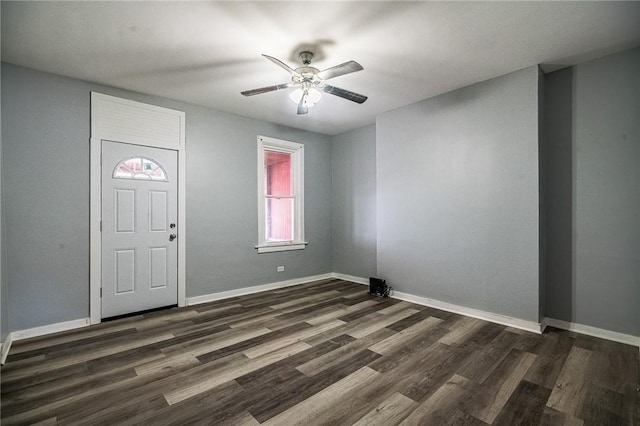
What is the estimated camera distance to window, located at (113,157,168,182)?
11.7 feet

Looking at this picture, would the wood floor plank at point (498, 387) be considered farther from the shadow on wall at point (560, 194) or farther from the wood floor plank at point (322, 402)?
the shadow on wall at point (560, 194)

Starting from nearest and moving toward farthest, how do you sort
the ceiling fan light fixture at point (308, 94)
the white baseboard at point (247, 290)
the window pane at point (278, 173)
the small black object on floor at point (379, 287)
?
the ceiling fan light fixture at point (308, 94), the white baseboard at point (247, 290), the small black object on floor at point (379, 287), the window pane at point (278, 173)

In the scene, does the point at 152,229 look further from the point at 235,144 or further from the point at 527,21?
the point at 527,21

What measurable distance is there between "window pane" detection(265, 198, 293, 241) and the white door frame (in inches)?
57.9

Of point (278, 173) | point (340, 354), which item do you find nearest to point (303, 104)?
point (340, 354)

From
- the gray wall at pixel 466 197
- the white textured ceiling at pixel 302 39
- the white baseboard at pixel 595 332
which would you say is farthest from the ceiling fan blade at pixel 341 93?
the white baseboard at pixel 595 332

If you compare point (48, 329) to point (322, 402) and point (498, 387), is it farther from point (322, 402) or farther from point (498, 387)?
point (498, 387)

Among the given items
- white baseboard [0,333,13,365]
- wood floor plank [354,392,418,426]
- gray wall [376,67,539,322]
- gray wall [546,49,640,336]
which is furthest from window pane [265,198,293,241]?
gray wall [546,49,640,336]

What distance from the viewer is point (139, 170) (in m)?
3.69

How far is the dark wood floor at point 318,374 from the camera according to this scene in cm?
182

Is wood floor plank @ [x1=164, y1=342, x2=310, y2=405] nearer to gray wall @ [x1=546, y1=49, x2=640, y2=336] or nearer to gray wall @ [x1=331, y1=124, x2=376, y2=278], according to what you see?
gray wall @ [x1=331, y1=124, x2=376, y2=278]

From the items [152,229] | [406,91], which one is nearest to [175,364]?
[152,229]

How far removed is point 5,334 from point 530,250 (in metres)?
5.19

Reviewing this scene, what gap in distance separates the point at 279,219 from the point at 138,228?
2.23 m
